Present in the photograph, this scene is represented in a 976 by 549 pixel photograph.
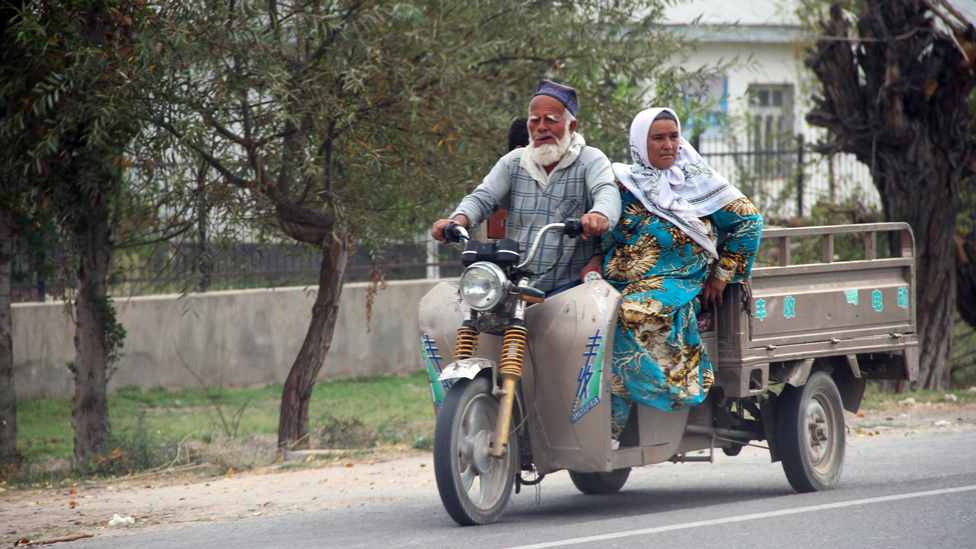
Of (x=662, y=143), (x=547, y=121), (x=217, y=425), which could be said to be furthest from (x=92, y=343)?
(x=662, y=143)

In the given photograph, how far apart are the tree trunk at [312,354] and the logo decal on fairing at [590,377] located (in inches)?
171

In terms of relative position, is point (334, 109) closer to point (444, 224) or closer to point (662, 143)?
point (444, 224)

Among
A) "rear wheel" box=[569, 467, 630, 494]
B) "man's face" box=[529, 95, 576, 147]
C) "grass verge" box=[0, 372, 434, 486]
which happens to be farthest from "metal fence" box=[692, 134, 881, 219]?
"man's face" box=[529, 95, 576, 147]

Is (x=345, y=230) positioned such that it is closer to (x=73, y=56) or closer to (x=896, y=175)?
(x=73, y=56)

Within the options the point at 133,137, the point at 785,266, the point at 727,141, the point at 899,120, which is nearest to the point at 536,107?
the point at 785,266

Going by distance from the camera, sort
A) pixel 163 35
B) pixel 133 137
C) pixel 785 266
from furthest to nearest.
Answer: pixel 133 137 → pixel 163 35 → pixel 785 266

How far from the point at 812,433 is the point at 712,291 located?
1.26 m

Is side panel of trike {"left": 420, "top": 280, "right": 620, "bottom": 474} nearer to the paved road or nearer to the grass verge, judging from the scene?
the paved road

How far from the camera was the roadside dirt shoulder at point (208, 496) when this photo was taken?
5449 millimetres

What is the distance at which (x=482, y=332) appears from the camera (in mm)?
4730

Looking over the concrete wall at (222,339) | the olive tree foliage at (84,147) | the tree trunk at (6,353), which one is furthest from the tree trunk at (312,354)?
the concrete wall at (222,339)

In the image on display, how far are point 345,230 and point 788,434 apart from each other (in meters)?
3.52

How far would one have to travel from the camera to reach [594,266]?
16.8 feet

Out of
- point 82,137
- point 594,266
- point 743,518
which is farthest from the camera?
point 82,137
